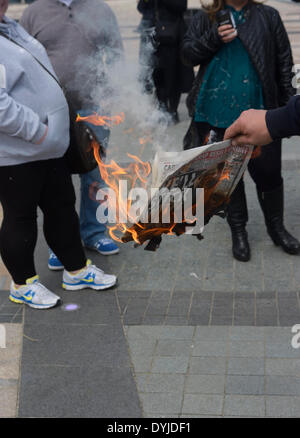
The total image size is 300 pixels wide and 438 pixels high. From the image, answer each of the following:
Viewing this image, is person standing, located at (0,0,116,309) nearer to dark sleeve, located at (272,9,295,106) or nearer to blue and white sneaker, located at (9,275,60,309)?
blue and white sneaker, located at (9,275,60,309)

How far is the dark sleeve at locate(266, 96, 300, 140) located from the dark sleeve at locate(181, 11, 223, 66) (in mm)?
1357

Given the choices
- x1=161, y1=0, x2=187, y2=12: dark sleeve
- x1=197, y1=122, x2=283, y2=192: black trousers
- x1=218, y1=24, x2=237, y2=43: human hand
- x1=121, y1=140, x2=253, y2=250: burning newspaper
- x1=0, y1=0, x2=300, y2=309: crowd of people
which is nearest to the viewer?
x1=121, y1=140, x2=253, y2=250: burning newspaper

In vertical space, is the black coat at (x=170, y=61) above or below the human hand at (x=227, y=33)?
below

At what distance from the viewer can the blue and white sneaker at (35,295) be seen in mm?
4039

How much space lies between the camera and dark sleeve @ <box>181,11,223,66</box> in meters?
4.09

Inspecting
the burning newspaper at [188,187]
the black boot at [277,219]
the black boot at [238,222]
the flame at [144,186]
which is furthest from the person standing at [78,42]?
the burning newspaper at [188,187]

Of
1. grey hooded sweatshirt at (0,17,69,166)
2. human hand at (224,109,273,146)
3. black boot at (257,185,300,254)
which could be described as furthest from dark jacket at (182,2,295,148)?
human hand at (224,109,273,146)

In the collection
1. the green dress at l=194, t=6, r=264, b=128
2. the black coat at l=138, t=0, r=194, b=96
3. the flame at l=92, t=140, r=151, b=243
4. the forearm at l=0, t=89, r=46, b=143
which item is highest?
the forearm at l=0, t=89, r=46, b=143

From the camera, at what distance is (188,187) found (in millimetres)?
2930

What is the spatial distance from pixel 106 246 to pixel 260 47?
1760 millimetres

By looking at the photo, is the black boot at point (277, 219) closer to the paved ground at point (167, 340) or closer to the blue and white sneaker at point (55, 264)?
the paved ground at point (167, 340)

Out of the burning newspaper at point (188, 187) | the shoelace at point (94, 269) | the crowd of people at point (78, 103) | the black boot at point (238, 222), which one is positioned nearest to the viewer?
the burning newspaper at point (188, 187)

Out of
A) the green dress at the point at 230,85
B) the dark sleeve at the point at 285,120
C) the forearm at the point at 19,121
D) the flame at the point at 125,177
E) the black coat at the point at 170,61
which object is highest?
the dark sleeve at the point at 285,120

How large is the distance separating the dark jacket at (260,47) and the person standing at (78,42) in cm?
56
